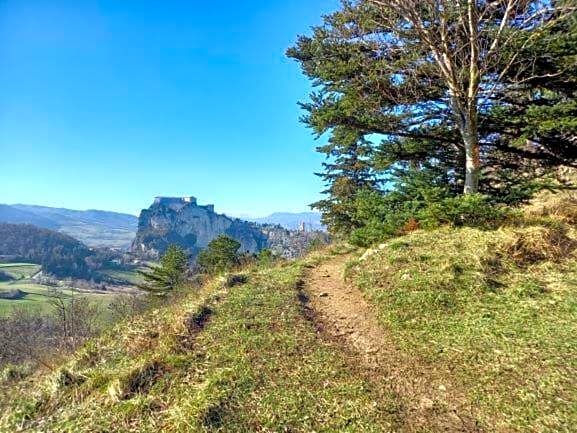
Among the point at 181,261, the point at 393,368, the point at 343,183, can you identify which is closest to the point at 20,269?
the point at 181,261

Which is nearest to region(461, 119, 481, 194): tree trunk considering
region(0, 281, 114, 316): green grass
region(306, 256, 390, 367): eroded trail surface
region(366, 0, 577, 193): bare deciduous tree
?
region(366, 0, 577, 193): bare deciduous tree

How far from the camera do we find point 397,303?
235 inches

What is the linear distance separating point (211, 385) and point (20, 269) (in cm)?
14627

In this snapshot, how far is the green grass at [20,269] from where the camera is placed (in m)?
112

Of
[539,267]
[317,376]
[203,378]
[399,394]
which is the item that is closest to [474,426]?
[399,394]

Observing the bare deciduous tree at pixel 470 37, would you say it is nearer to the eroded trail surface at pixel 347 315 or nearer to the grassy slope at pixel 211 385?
the eroded trail surface at pixel 347 315

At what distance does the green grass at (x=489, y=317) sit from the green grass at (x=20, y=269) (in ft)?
431

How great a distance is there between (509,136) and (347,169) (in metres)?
10.4

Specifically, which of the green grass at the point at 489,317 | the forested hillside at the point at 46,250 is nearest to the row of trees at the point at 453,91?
the green grass at the point at 489,317

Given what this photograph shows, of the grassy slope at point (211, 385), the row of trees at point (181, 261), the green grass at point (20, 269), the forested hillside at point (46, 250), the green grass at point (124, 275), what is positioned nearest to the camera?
the grassy slope at point (211, 385)

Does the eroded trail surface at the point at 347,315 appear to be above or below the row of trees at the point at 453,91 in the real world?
below

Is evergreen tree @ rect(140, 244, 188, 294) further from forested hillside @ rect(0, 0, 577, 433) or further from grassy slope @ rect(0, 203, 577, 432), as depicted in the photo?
grassy slope @ rect(0, 203, 577, 432)

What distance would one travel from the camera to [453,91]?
898 cm

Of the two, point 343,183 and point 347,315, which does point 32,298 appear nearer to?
point 343,183
